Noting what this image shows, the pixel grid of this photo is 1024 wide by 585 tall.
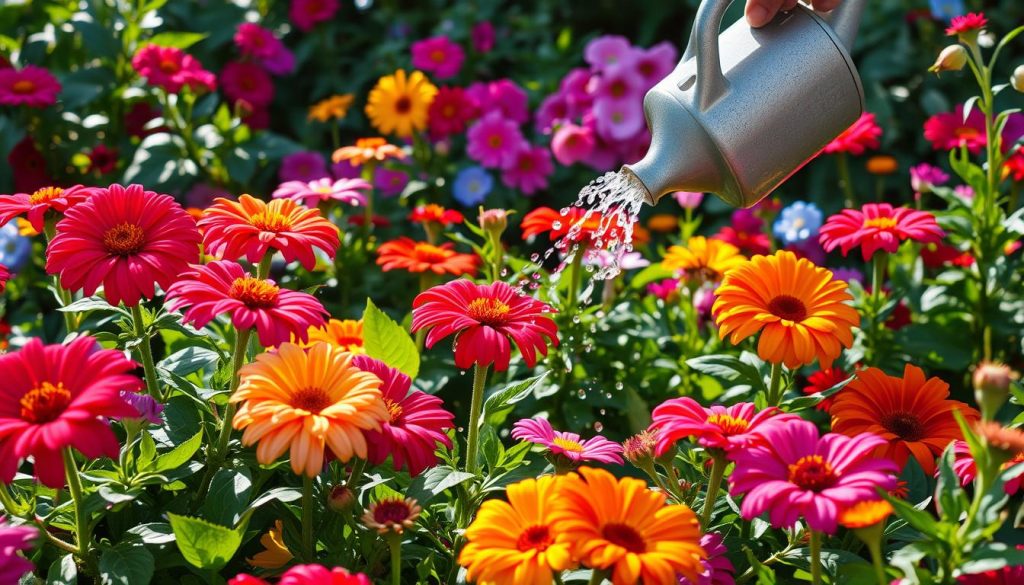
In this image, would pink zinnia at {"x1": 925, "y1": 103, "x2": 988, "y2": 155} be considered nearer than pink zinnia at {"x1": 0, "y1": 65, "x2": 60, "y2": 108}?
Yes

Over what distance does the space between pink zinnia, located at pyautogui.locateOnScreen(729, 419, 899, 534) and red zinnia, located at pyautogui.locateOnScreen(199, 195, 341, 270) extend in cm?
59

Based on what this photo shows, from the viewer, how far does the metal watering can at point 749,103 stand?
55.4 inches

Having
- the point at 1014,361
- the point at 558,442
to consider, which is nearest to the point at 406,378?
the point at 558,442

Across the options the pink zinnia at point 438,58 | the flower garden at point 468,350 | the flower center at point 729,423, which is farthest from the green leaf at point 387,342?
the pink zinnia at point 438,58

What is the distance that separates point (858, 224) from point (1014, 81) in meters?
0.31

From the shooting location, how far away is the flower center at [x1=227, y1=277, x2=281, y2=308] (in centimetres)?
126

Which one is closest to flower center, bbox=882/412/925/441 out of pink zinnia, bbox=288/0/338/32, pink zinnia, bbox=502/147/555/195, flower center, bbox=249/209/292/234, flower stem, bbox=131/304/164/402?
flower center, bbox=249/209/292/234

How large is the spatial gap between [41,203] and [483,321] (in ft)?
2.00

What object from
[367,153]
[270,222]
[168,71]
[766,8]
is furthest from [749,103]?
[168,71]

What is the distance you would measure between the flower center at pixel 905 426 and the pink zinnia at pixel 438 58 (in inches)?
72.5

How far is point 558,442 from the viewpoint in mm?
1316

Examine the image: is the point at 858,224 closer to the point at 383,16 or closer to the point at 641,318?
the point at 641,318

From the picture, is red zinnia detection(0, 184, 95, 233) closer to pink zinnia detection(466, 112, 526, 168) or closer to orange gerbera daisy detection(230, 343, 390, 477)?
orange gerbera daisy detection(230, 343, 390, 477)

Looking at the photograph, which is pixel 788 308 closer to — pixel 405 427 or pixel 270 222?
pixel 405 427
